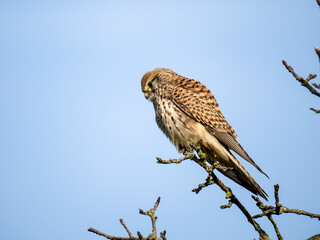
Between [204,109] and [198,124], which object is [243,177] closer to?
[198,124]

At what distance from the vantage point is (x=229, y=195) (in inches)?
148

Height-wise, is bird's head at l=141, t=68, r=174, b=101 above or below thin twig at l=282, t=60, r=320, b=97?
above

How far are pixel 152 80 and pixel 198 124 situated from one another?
1.20 meters

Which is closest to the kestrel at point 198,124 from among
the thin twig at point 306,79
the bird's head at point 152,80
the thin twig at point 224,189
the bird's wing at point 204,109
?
the bird's wing at point 204,109

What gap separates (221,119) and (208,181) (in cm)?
185

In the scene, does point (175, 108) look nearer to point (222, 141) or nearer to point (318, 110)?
point (222, 141)

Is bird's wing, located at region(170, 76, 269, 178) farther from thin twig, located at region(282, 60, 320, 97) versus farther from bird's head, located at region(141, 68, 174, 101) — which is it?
thin twig, located at region(282, 60, 320, 97)

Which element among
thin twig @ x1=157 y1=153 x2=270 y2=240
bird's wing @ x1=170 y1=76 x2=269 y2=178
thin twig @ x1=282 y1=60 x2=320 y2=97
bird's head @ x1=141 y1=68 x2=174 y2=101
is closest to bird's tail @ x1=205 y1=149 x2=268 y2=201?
bird's wing @ x1=170 y1=76 x2=269 y2=178

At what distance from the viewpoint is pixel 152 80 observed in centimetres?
617

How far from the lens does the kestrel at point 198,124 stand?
5.12 meters

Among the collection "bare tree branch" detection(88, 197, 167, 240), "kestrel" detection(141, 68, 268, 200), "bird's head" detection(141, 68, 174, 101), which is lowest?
"bare tree branch" detection(88, 197, 167, 240)

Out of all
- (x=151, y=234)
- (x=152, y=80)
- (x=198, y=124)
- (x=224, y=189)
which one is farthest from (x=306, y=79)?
(x=152, y=80)

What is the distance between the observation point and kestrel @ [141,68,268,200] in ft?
16.8

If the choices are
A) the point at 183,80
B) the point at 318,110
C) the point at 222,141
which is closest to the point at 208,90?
the point at 183,80
